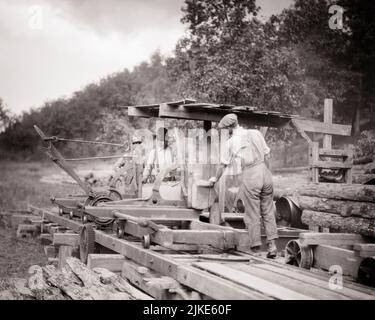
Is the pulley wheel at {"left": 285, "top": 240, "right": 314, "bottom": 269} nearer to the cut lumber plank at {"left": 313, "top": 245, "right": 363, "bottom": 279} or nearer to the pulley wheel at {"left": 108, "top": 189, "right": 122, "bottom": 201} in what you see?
the cut lumber plank at {"left": 313, "top": 245, "right": 363, "bottom": 279}

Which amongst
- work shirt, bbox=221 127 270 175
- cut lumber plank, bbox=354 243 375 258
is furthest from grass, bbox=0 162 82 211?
cut lumber plank, bbox=354 243 375 258

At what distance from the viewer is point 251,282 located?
4258mm

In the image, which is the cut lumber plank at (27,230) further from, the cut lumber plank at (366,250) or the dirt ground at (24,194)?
the cut lumber plank at (366,250)

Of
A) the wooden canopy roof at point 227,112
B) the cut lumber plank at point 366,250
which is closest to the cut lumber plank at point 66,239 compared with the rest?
the wooden canopy roof at point 227,112

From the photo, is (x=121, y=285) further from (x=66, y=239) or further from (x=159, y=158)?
(x=159, y=158)

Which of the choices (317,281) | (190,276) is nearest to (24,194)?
(190,276)

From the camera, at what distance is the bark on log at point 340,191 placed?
6063 millimetres

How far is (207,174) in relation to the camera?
8969mm

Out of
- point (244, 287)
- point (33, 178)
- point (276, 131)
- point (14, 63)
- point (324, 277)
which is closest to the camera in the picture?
point (244, 287)

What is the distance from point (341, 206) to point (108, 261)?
3.32 m

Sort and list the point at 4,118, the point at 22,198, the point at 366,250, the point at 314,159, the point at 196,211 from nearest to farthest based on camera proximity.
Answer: the point at 366,250, the point at 196,211, the point at 314,159, the point at 4,118, the point at 22,198

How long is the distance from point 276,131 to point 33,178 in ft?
48.5

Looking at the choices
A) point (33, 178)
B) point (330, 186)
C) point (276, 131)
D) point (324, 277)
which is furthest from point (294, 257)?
point (33, 178)
